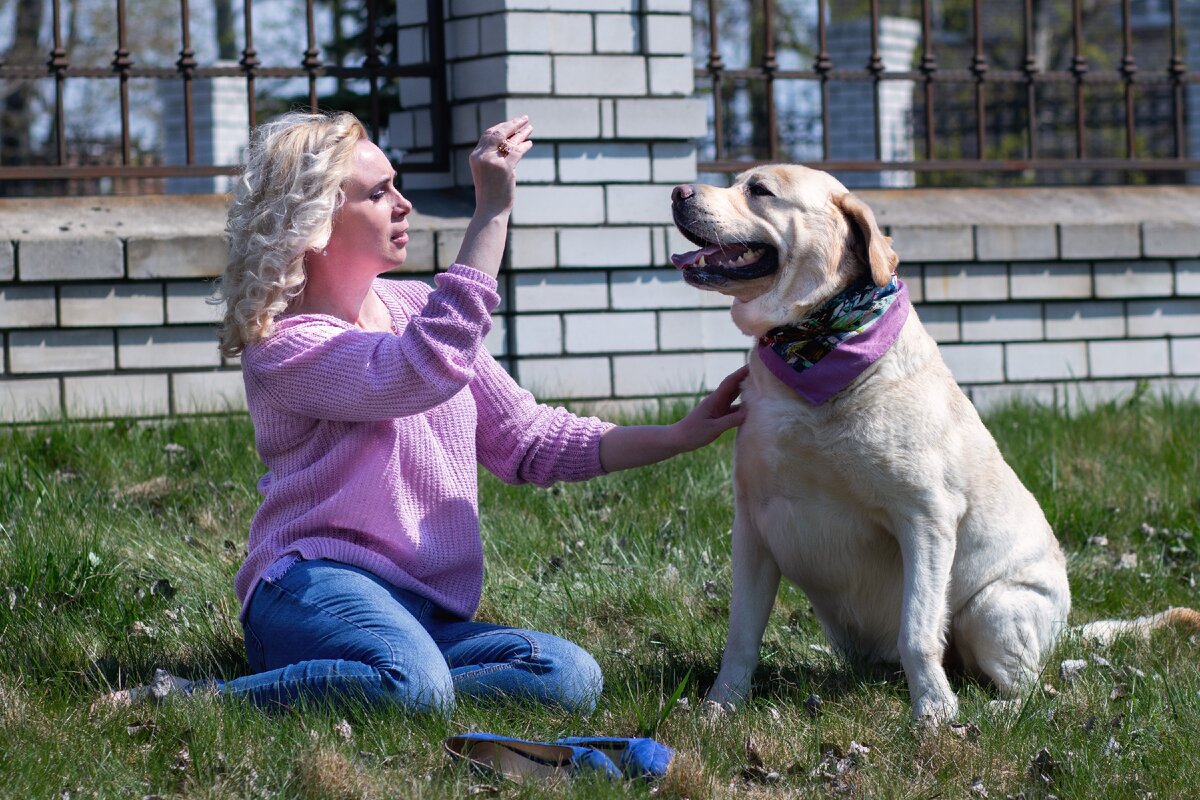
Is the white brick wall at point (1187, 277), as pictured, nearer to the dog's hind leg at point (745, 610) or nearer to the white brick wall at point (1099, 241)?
the white brick wall at point (1099, 241)

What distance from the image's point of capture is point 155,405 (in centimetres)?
588

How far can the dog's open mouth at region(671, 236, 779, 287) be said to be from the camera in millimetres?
3141

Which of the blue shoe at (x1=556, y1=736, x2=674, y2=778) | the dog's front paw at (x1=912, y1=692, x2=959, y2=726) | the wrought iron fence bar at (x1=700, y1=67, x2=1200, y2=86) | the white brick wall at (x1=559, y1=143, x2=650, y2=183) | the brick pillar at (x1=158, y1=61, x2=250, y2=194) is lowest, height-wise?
the dog's front paw at (x1=912, y1=692, x2=959, y2=726)

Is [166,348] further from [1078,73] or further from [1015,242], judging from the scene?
[1078,73]

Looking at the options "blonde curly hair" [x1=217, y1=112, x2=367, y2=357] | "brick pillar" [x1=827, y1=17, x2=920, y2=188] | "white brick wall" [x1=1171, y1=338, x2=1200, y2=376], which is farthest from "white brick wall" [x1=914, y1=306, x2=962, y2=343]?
"brick pillar" [x1=827, y1=17, x2=920, y2=188]

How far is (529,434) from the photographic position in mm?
3504

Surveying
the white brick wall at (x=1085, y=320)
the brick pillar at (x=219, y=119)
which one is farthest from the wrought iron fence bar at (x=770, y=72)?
the brick pillar at (x=219, y=119)

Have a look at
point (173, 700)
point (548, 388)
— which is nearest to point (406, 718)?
point (173, 700)

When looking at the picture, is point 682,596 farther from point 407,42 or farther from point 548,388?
point 407,42

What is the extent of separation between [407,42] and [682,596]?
3592 millimetres

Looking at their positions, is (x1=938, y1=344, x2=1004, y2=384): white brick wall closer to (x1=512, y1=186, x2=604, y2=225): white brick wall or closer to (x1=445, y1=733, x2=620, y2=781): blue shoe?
(x1=512, y1=186, x2=604, y2=225): white brick wall

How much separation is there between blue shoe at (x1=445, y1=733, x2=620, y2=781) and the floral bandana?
0.96m

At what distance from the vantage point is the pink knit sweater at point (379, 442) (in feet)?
9.60

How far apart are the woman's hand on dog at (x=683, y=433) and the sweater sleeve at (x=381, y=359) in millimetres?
586
